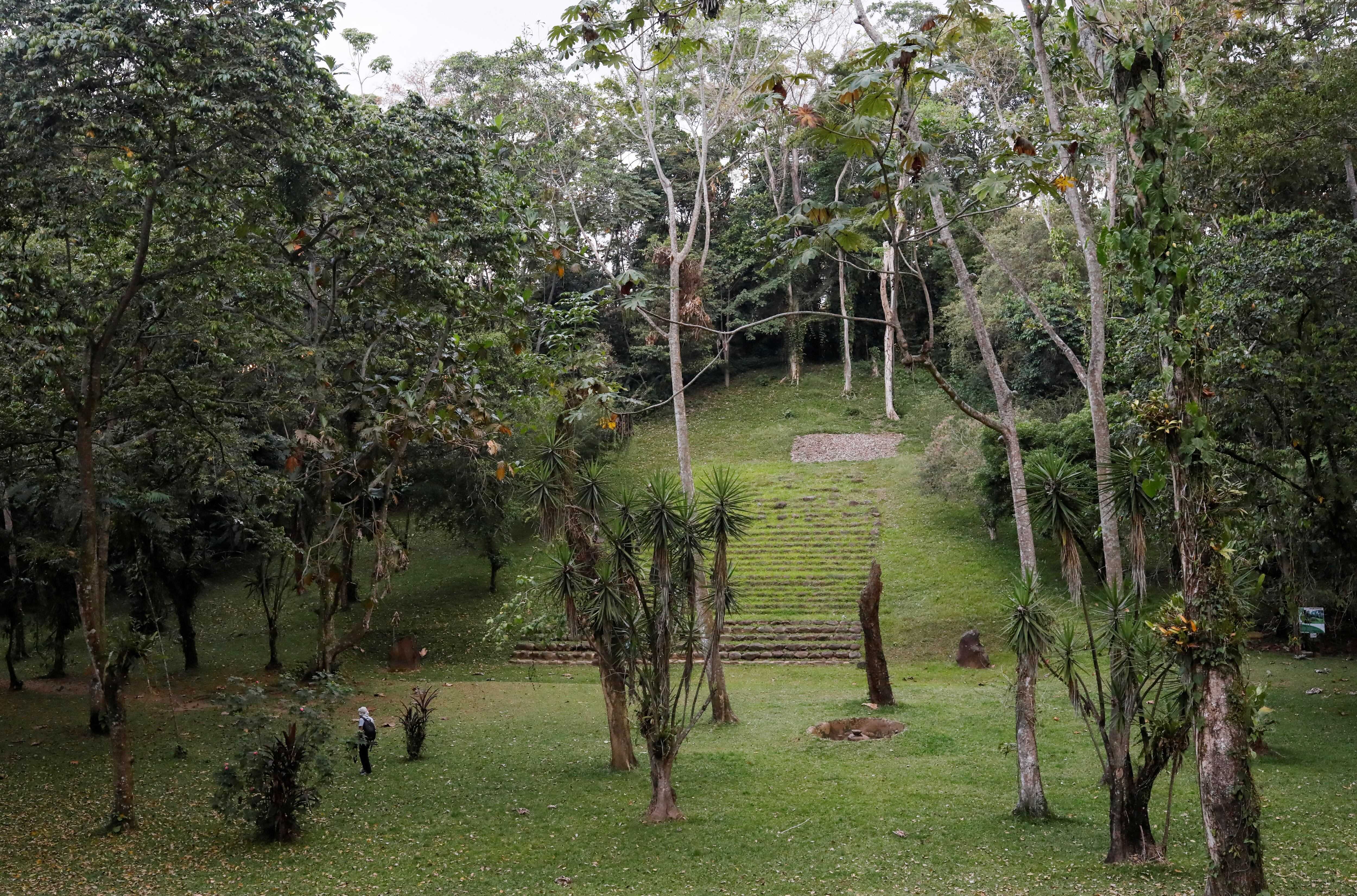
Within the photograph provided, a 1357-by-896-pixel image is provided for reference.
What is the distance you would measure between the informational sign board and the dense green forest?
0.30 meters

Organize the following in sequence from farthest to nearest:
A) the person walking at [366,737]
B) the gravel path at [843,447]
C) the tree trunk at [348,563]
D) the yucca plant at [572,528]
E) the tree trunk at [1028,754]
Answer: the gravel path at [843,447], the tree trunk at [348,563], the person walking at [366,737], the yucca plant at [572,528], the tree trunk at [1028,754]

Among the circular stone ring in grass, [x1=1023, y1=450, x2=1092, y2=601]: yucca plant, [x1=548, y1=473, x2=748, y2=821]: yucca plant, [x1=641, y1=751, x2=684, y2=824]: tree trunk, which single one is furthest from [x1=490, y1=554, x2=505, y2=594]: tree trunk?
[x1=1023, y1=450, x2=1092, y2=601]: yucca plant

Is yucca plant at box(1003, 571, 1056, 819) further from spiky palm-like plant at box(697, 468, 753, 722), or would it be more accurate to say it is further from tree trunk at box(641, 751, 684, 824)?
tree trunk at box(641, 751, 684, 824)

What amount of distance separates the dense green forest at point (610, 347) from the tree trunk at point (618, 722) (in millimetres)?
49

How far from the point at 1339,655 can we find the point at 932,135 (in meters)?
15.2

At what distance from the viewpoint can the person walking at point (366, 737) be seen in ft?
39.7

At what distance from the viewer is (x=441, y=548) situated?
30.2 metres

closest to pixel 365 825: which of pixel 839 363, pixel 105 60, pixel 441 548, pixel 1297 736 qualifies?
pixel 105 60

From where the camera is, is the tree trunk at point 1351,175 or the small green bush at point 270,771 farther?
the tree trunk at point 1351,175

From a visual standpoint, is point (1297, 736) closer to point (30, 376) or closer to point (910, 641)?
point (910, 641)

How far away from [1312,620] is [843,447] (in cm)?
2057

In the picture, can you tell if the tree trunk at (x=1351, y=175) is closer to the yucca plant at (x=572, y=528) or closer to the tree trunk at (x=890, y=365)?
the yucca plant at (x=572, y=528)

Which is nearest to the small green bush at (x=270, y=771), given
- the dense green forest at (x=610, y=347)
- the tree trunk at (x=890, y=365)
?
the dense green forest at (x=610, y=347)

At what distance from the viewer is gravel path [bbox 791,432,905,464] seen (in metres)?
34.9
